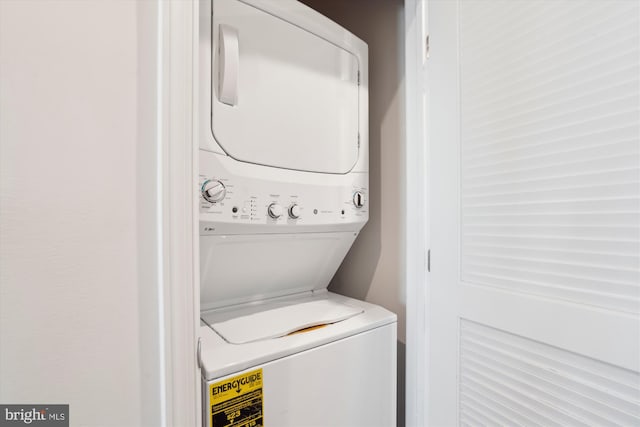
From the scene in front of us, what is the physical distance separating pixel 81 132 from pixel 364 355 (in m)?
1.08

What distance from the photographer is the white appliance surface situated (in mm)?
883

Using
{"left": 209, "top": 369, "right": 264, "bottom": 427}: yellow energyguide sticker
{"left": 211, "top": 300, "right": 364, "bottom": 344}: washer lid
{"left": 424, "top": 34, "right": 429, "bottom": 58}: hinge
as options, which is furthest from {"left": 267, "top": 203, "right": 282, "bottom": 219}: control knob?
{"left": 424, "top": 34, "right": 429, "bottom": 58}: hinge

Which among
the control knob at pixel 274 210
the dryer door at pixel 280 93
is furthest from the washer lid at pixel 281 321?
the dryer door at pixel 280 93

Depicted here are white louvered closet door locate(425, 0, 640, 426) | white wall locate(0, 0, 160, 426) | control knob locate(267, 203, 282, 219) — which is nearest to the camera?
white wall locate(0, 0, 160, 426)

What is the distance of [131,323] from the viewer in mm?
618

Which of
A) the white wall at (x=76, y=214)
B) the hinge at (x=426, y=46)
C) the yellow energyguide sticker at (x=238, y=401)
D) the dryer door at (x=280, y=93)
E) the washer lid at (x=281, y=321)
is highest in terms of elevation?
the hinge at (x=426, y=46)

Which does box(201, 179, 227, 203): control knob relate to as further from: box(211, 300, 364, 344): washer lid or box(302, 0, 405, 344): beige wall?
box(302, 0, 405, 344): beige wall

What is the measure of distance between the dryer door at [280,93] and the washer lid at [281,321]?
1.81ft

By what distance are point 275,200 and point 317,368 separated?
1.88 ft

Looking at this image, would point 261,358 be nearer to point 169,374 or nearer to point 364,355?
point 169,374

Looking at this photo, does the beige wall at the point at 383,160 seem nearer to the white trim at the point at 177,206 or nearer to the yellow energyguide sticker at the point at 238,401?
the yellow energyguide sticker at the point at 238,401

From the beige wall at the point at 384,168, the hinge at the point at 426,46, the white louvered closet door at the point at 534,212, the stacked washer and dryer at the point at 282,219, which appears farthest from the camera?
the beige wall at the point at 384,168

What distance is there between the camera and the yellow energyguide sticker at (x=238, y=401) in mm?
816

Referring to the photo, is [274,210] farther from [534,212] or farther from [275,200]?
[534,212]
